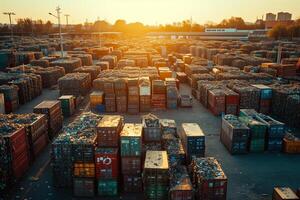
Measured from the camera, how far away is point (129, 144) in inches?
653

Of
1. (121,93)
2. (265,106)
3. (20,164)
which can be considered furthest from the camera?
(121,93)

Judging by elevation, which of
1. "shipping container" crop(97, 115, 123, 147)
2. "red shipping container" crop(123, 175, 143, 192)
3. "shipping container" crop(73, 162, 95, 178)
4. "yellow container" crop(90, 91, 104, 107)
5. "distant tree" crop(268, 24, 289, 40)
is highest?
"distant tree" crop(268, 24, 289, 40)

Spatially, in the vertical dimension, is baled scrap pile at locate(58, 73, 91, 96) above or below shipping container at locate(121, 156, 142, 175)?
above

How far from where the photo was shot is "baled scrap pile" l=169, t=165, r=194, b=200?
47.7 ft

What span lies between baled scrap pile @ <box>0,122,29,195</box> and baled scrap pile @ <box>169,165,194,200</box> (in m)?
10.5

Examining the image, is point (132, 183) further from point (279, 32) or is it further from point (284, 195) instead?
point (279, 32)

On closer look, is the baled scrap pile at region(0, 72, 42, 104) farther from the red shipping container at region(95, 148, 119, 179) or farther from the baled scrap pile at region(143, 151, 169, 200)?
the baled scrap pile at region(143, 151, 169, 200)

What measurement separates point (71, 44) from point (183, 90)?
8639 centimetres

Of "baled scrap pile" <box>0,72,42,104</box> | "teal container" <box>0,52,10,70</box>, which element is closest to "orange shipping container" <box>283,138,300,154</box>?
"baled scrap pile" <box>0,72,42,104</box>

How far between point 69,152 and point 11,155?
4008 mm

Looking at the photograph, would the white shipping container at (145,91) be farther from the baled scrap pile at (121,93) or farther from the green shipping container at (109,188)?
the green shipping container at (109,188)

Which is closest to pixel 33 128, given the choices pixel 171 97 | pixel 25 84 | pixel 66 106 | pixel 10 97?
pixel 66 106

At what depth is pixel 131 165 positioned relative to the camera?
1672 centimetres

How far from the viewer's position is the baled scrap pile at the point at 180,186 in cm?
1453
